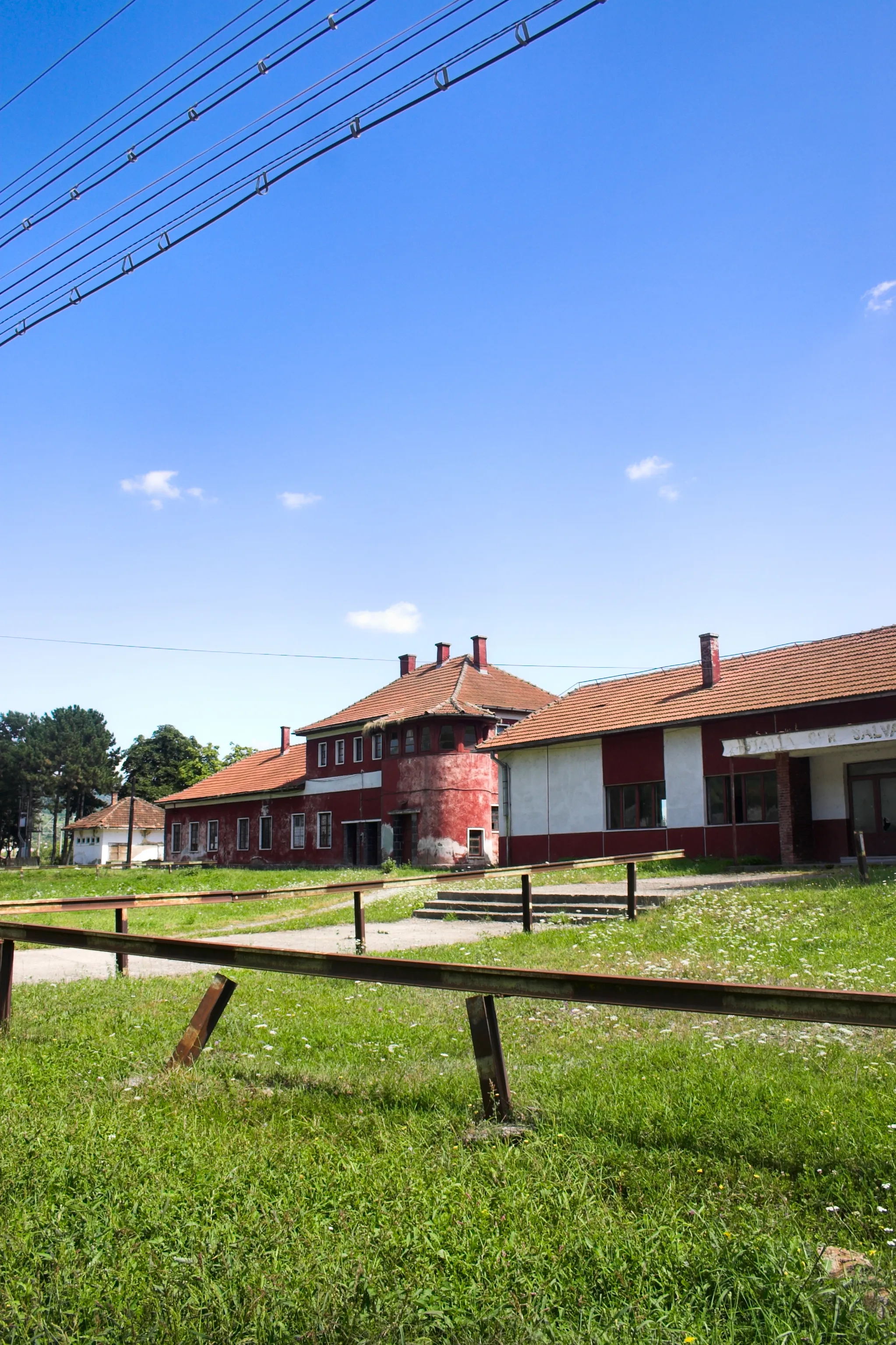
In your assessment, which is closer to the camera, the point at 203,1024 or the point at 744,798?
the point at 203,1024

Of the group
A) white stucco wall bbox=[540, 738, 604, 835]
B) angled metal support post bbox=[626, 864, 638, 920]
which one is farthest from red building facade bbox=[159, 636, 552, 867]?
angled metal support post bbox=[626, 864, 638, 920]

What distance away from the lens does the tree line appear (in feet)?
303

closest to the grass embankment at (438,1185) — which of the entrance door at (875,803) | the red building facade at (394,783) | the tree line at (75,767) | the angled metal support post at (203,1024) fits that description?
the angled metal support post at (203,1024)

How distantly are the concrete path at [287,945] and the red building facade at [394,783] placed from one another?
1778cm

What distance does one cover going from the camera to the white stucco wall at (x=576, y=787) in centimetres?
2994

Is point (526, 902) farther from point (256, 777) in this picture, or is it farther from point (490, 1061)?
point (256, 777)

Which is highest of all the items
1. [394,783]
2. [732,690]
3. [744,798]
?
[732,690]

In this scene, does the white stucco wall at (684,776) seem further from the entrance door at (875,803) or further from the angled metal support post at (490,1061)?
the angled metal support post at (490,1061)

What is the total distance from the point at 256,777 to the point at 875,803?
34.1 meters

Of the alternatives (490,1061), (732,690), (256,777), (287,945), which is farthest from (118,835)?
(490,1061)

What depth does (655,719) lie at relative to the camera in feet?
92.3

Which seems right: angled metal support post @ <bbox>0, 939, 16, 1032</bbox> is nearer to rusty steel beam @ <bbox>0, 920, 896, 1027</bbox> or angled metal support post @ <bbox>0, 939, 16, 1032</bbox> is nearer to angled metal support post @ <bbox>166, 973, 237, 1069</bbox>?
rusty steel beam @ <bbox>0, 920, 896, 1027</bbox>

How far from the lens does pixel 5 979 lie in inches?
285

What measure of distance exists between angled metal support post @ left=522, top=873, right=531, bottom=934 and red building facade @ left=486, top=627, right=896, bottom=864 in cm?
1147
